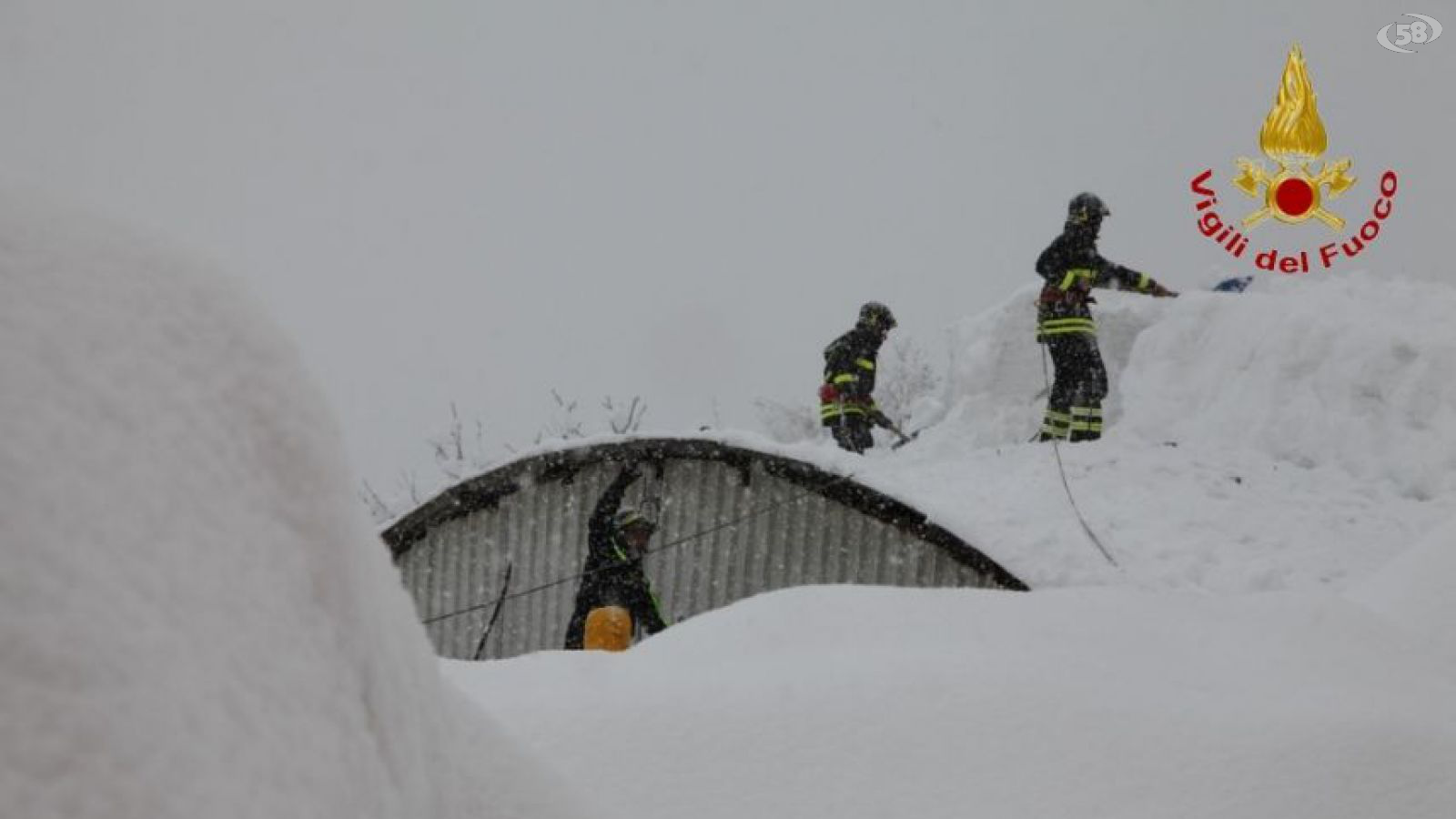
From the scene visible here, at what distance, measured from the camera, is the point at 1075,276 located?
28.7 ft

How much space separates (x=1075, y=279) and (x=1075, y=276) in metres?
0.04

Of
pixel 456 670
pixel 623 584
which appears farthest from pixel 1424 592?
pixel 623 584

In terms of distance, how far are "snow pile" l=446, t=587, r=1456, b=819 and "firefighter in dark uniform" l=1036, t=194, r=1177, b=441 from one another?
6.36 meters

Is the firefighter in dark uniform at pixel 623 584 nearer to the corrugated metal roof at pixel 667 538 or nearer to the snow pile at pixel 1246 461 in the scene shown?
the corrugated metal roof at pixel 667 538

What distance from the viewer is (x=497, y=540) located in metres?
10.1

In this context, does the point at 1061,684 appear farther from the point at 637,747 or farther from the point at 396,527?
the point at 396,527

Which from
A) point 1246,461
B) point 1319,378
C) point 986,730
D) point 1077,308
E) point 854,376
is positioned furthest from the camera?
Answer: point 854,376

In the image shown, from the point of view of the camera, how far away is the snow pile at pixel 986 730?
1725mm

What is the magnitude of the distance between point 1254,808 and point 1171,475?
293 inches

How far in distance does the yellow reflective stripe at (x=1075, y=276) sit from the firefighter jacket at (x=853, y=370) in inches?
83.2

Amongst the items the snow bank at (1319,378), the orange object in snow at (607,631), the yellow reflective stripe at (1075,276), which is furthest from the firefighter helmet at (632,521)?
the snow bank at (1319,378)

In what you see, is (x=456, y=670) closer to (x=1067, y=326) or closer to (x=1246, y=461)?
(x=1067, y=326)

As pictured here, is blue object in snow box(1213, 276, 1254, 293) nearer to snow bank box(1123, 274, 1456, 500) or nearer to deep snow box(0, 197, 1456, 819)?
snow bank box(1123, 274, 1456, 500)

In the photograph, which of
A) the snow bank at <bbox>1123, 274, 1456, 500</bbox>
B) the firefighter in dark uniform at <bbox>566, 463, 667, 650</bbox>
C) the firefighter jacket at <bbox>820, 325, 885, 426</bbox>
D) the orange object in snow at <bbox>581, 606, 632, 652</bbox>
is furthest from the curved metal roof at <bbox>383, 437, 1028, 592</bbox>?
the snow bank at <bbox>1123, 274, 1456, 500</bbox>
